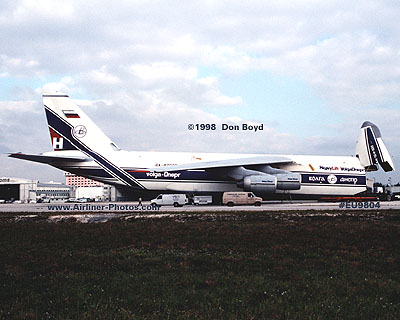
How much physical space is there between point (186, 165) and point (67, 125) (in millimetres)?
14067

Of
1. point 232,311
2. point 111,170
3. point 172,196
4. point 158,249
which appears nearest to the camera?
point 232,311

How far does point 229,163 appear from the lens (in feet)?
125

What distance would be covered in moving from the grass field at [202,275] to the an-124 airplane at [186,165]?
2365 centimetres

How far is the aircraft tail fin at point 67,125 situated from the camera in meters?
40.6

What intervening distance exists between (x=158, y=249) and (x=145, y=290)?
4705 millimetres

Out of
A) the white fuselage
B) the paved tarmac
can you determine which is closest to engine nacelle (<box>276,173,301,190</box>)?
the white fuselage

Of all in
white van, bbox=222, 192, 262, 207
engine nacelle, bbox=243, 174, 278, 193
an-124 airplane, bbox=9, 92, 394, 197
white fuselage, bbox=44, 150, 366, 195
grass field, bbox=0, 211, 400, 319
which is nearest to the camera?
grass field, bbox=0, 211, 400, 319

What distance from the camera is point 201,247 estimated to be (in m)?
12.3

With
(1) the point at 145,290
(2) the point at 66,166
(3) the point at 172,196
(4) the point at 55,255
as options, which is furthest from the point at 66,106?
(1) the point at 145,290

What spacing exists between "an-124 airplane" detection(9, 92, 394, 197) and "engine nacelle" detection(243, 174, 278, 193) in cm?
28

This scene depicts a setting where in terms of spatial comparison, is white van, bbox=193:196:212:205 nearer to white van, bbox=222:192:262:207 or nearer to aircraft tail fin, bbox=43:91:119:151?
white van, bbox=222:192:262:207

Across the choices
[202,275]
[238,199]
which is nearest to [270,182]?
[238,199]

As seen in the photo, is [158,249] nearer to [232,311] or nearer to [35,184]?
[232,311]

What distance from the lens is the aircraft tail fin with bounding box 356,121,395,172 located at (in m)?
41.7
